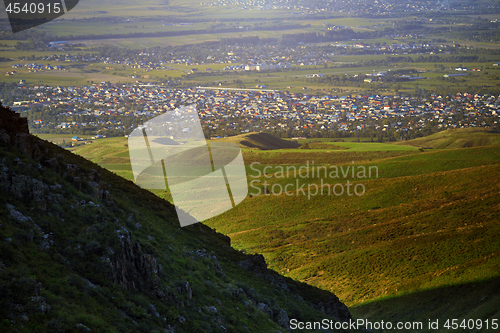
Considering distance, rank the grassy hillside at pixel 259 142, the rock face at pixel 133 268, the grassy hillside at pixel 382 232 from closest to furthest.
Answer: the rock face at pixel 133 268 → the grassy hillside at pixel 382 232 → the grassy hillside at pixel 259 142

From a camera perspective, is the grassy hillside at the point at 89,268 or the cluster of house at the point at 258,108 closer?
the grassy hillside at the point at 89,268

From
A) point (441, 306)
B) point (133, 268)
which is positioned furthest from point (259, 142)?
point (133, 268)

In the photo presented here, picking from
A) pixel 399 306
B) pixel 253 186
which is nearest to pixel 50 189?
pixel 399 306

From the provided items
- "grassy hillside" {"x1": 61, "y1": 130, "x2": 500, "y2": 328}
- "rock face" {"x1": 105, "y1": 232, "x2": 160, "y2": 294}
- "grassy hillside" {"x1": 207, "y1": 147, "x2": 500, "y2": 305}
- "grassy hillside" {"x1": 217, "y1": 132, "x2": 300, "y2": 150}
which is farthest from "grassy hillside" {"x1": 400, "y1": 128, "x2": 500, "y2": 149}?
"rock face" {"x1": 105, "y1": 232, "x2": 160, "y2": 294}

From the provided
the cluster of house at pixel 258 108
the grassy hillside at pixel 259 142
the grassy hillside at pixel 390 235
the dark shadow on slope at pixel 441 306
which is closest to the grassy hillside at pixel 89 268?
the dark shadow on slope at pixel 441 306

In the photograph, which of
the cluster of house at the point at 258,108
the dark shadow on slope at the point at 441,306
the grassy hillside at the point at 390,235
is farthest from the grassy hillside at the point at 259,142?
the dark shadow on slope at the point at 441,306

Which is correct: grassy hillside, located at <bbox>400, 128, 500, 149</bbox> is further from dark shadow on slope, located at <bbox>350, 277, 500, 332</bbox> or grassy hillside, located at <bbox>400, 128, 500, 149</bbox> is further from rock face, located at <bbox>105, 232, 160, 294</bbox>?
rock face, located at <bbox>105, 232, 160, 294</bbox>

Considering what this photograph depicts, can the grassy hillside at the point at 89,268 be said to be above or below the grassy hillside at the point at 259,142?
above

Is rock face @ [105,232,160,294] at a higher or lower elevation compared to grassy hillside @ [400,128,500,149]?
higher

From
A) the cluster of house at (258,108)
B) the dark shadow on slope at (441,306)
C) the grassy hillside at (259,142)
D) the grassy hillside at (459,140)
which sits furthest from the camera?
the cluster of house at (258,108)

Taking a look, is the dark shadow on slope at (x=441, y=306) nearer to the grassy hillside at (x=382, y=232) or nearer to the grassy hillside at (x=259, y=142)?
the grassy hillside at (x=382, y=232)
